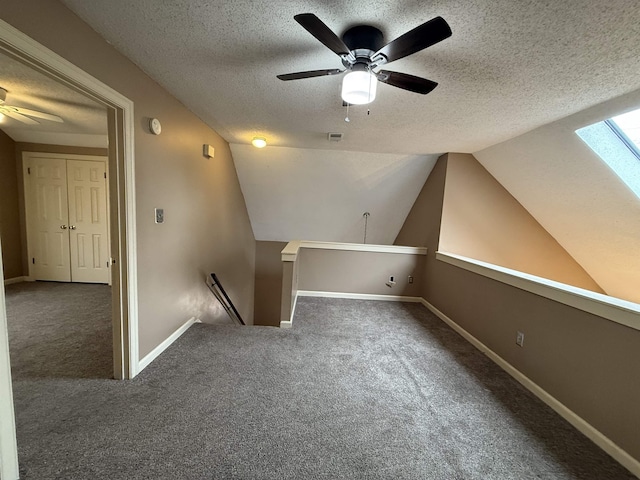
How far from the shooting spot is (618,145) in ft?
7.54

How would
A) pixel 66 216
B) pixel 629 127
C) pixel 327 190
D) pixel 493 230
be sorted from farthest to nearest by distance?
pixel 327 190
pixel 66 216
pixel 493 230
pixel 629 127

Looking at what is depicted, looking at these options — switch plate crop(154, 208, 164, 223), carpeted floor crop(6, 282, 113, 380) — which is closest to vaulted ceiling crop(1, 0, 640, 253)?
switch plate crop(154, 208, 164, 223)

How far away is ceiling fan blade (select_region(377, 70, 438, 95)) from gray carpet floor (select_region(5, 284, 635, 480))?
210 centimetres

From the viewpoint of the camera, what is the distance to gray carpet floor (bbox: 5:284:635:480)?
4.41 ft

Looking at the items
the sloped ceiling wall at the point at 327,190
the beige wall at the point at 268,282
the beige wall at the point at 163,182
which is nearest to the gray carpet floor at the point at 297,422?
the beige wall at the point at 163,182

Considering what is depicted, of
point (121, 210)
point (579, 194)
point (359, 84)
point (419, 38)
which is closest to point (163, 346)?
point (121, 210)

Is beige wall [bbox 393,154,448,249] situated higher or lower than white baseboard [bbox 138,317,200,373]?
higher

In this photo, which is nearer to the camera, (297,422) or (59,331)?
(297,422)

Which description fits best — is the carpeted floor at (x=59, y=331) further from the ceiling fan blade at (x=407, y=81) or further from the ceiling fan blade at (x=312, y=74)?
the ceiling fan blade at (x=407, y=81)

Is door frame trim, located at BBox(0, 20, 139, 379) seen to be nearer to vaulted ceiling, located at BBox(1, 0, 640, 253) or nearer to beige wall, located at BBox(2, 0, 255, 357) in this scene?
beige wall, located at BBox(2, 0, 255, 357)

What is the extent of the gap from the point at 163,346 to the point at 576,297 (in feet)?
10.9

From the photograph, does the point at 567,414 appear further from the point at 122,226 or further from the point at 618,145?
the point at 122,226

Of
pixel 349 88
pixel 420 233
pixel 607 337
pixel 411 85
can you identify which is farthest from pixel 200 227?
pixel 607 337

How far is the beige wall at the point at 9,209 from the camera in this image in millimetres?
3821
